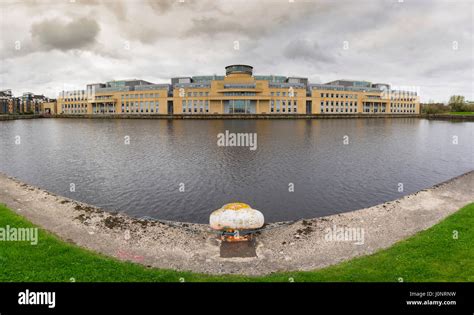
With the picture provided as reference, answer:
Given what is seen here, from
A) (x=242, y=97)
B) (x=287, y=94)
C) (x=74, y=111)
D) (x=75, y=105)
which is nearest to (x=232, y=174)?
(x=242, y=97)

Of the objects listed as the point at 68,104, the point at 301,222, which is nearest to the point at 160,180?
the point at 301,222

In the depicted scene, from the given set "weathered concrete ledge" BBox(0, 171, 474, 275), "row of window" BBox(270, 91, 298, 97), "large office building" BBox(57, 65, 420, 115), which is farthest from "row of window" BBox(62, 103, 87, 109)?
"weathered concrete ledge" BBox(0, 171, 474, 275)

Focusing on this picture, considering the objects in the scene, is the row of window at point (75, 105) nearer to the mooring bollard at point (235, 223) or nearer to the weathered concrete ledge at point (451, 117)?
the mooring bollard at point (235, 223)

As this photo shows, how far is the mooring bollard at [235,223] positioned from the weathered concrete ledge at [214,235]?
2.19ft

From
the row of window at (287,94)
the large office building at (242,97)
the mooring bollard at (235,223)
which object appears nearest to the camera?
the mooring bollard at (235,223)

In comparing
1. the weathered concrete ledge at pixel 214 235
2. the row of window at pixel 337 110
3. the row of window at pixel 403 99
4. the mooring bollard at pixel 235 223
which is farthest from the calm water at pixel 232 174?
the row of window at pixel 403 99

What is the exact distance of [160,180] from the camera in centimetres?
2758

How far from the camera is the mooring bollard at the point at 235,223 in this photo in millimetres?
15734

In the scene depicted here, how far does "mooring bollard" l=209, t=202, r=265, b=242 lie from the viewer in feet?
51.6

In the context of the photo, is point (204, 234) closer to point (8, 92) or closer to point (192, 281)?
point (192, 281)

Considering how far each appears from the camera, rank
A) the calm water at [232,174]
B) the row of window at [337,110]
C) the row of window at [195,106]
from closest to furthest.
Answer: the calm water at [232,174] → the row of window at [195,106] → the row of window at [337,110]

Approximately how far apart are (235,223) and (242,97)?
124141 millimetres

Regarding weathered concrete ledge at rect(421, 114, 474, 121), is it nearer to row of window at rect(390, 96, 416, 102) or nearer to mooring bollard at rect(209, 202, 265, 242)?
row of window at rect(390, 96, 416, 102)

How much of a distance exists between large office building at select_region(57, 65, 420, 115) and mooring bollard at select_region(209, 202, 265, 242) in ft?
403
